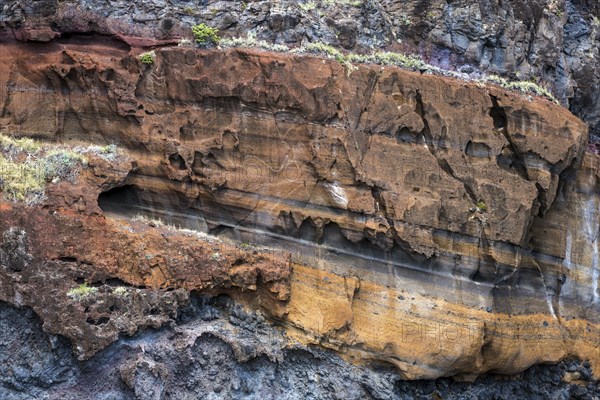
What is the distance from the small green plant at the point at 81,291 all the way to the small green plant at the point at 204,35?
202 inches

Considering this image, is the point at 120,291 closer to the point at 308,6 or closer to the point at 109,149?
the point at 109,149

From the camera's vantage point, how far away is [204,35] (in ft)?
47.7

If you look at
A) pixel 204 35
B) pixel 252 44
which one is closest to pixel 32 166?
pixel 204 35

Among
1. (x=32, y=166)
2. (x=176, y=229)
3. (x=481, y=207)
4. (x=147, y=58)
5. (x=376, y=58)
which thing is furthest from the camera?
(x=376, y=58)

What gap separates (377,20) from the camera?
51.1ft

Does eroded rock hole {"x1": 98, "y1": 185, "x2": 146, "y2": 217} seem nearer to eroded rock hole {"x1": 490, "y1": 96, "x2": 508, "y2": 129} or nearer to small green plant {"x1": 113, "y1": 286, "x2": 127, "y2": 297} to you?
small green plant {"x1": 113, "y1": 286, "x2": 127, "y2": 297}

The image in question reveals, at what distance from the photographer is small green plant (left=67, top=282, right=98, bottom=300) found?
1198 centimetres

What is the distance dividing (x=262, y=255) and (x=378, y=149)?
2.84 meters

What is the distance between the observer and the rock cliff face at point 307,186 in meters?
13.6

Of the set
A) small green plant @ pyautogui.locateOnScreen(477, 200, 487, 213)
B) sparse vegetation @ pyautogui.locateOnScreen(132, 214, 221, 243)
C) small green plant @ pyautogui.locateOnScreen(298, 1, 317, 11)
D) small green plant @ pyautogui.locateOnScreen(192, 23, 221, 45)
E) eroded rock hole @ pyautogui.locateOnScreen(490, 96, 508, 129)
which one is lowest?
sparse vegetation @ pyautogui.locateOnScreen(132, 214, 221, 243)

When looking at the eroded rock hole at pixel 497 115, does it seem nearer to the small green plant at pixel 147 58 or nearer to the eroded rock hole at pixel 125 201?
the small green plant at pixel 147 58

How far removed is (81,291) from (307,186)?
14.3ft

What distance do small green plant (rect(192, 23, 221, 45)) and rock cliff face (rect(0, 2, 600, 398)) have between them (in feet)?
1.47

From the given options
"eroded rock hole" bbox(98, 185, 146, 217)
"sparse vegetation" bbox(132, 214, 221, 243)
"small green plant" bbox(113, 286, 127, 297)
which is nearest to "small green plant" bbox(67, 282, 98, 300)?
"small green plant" bbox(113, 286, 127, 297)
